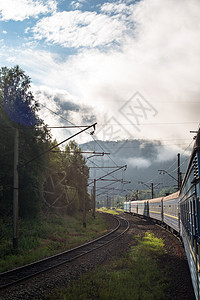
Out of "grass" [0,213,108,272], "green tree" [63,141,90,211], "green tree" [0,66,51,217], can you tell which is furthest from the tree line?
"green tree" [63,141,90,211]

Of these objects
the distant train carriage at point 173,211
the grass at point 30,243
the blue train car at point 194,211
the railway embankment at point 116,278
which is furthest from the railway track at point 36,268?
the blue train car at point 194,211

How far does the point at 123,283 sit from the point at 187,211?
10.7 feet

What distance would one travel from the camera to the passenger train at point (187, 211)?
573cm

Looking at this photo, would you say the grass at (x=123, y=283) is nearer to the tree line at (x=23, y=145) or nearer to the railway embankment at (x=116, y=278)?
the railway embankment at (x=116, y=278)

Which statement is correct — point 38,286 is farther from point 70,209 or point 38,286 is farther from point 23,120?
point 70,209

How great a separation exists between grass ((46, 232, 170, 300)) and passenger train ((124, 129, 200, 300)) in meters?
1.42

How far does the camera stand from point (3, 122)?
2405 cm

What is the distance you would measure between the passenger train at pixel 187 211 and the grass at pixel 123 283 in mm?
1418

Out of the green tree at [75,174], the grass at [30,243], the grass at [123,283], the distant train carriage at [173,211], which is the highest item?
the green tree at [75,174]

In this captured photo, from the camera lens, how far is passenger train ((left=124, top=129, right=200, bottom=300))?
573 centimetres

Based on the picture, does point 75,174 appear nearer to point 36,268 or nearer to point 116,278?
point 36,268

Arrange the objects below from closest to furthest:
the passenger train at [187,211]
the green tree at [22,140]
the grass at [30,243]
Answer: the passenger train at [187,211] → the grass at [30,243] → the green tree at [22,140]

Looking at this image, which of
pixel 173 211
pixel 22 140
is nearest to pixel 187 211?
pixel 173 211

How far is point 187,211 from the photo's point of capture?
8.93m
